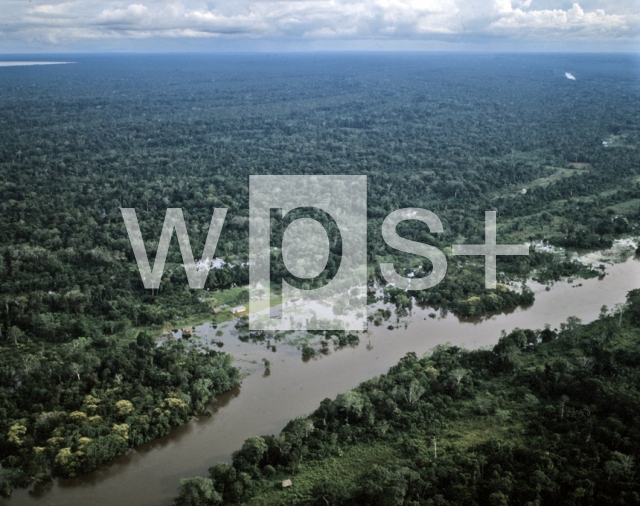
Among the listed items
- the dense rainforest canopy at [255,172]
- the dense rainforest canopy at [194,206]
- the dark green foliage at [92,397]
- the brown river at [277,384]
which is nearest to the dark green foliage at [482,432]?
the dense rainforest canopy at [194,206]

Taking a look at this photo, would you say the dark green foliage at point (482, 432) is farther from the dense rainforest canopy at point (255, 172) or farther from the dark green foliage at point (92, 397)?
the dense rainforest canopy at point (255, 172)

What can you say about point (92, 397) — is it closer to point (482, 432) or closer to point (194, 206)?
point (482, 432)

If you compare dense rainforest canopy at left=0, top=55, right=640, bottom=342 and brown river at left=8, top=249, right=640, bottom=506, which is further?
dense rainforest canopy at left=0, top=55, right=640, bottom=342

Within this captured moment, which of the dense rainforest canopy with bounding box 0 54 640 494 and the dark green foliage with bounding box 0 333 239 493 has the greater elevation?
the dense rainforest canopy with bounding box 0 54 640 494

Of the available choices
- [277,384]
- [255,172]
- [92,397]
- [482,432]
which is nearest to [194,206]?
[255,172]

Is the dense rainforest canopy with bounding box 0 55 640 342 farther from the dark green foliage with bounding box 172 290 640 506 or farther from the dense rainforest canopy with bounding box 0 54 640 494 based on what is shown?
the dark green foliage with bounding box 172 290 640 506

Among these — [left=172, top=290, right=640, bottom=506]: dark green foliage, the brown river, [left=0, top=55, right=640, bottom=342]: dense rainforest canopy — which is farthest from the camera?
[left=0, top=55, right=640, bottom=342]: dense rainforest canopy

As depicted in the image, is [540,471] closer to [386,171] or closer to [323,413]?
[323,413]

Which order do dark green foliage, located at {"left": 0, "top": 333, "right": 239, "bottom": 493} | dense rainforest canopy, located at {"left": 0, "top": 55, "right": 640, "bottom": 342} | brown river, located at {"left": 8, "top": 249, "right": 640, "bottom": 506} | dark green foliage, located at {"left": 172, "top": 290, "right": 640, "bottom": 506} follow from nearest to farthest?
dark green foliage, located at {"left": 172, "top": 290, "right": 640, "bottom": 506}
brown river, located at {"left": 8, "top": 249, "right": 640, "bottom": 506}
dark green foliage, located at {"left": 0, "top": 333, "right": 239, "bottom": 493}
dense rainforest canopy, located at {"left": 0, "top": 55, "right": 640, "bottom": 342}

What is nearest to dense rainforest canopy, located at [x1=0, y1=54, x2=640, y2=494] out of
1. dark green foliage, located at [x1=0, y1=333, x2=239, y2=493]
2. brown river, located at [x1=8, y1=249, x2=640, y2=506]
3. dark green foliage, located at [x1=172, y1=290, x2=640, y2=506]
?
dark green foliage, located at [x1=0, y1=333, x2=239, y2=493]

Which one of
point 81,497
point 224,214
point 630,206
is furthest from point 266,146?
point 81,497
